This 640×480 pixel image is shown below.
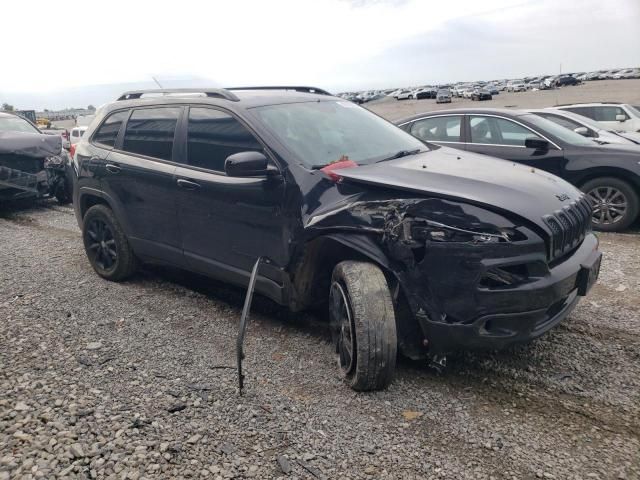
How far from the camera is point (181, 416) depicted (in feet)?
9.44

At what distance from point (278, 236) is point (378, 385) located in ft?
3.71

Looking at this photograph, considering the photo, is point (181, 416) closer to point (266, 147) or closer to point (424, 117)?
point (266, 147)

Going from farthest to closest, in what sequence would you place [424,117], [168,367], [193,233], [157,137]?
[424,117], [157,137], [193,233], [168,367]

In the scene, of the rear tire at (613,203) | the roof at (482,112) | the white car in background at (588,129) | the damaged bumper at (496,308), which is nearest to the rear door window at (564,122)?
the white car in background at (588,129)

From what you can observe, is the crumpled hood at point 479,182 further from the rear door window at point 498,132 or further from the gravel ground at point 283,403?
the rear door window at point 498,132

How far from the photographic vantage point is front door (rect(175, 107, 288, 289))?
3.51 meters

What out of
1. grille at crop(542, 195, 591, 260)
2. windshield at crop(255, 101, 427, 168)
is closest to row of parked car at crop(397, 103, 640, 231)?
windshield at crop(255, 101, 427, 168)

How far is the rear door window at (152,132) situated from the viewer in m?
4.27

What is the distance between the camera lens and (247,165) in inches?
130

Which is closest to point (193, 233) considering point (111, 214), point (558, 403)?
point (111, 214)

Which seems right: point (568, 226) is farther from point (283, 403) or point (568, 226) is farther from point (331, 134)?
point (283, 403)

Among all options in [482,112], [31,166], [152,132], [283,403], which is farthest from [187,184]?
[31,166]

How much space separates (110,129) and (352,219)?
2993mm

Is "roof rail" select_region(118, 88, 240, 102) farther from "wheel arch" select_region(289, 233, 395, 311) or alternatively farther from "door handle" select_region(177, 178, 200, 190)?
"wheel arch" select_region(289, 233, 395, 311)
